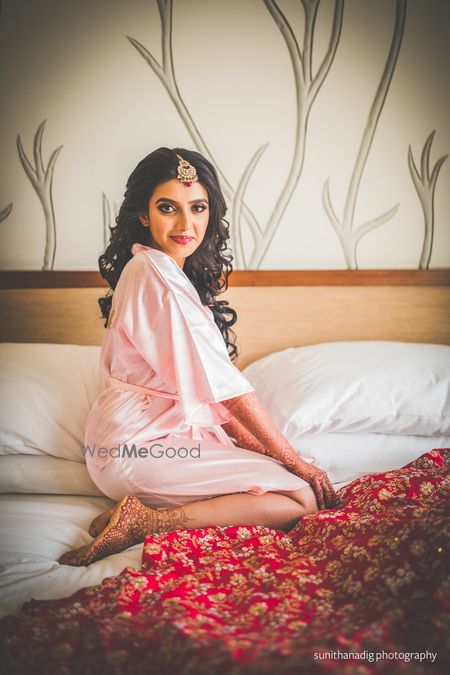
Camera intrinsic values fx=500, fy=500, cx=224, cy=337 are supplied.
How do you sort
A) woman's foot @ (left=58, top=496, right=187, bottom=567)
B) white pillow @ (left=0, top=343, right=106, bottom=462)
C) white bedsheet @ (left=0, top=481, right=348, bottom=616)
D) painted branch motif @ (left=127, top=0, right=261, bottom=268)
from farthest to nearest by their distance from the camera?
painted branch motif @ (left=127, top=0, right=261, bottom=268) < white pillow @ (left=0, top=343, right=106, bottom=462) < woman's foot @ (left=58, top=496, right=187, bottom=567) < white bedsheet @ (left=0, top=481, right=348, bottom=616)

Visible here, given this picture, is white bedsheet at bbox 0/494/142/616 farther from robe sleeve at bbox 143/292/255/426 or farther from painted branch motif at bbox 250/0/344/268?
painted branch motif at bbox 250/0/344/268

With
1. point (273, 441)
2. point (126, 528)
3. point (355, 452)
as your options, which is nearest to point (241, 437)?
point (273, 441)

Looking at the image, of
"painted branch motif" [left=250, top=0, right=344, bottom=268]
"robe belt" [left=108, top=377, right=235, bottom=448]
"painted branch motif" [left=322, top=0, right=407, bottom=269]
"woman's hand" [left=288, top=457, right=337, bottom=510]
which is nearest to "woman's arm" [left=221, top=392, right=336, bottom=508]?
"woman's hand" [left=288, top=457, right=337, bottom=510]

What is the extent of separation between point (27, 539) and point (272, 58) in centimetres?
183

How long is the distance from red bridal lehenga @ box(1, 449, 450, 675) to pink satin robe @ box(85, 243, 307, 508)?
0.52 feet

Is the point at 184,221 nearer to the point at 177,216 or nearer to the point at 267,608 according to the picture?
the point at 177,216

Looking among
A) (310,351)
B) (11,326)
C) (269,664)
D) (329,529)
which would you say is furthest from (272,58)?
(269,664)

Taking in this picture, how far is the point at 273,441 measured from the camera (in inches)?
51.7

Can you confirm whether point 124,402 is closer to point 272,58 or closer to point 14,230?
point 14,230

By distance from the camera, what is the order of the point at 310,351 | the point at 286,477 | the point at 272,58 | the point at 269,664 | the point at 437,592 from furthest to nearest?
the point at 272,58 → the point at 310,351 → the point at 286,477 → the point at 437,592 → the point at 269,664

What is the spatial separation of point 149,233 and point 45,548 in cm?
91

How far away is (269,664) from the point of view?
613mm

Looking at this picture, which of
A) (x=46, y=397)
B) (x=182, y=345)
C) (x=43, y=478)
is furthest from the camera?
(x=46, y=397)

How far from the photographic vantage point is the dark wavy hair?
1423mm
